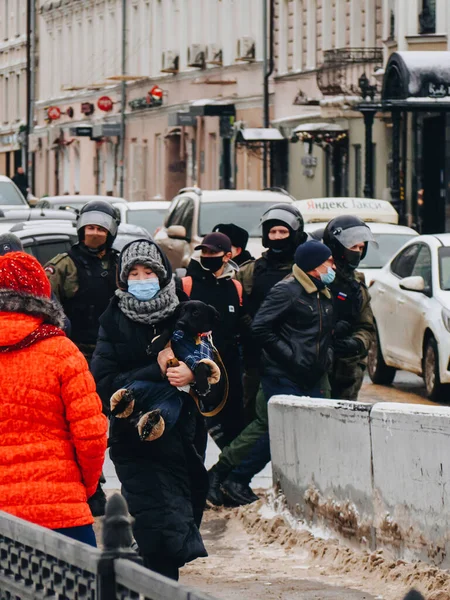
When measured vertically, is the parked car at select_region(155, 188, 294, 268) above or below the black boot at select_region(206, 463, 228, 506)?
above

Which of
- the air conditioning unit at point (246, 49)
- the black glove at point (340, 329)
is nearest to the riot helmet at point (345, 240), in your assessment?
the black glove at point (340, 329)

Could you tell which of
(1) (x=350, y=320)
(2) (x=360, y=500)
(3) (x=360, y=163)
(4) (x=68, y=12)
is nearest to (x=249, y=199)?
(1) (x=350, y=320)

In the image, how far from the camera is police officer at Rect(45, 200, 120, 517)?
36.4 feet

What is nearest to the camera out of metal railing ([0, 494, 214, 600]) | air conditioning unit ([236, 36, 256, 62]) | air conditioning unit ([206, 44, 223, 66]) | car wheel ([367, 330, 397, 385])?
metal railing ([0, 494, 214, 600])

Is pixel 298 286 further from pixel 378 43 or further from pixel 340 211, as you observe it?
pixel 378 43

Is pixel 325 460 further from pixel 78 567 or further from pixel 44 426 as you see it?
pixel 78 567

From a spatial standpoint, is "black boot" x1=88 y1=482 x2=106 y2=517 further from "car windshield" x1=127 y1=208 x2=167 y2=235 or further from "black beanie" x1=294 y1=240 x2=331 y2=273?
"car windshield" x1=127 y1=208 x2=167 y2=235

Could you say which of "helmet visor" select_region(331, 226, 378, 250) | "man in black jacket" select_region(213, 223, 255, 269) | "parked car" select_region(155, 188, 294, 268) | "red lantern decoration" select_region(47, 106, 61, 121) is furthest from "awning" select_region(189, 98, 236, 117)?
"helmet visor" select_region(331, 226, 378, 250)

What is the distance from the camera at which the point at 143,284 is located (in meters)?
7.58

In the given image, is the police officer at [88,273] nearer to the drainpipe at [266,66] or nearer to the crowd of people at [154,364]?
the crowd of people at [154,364]

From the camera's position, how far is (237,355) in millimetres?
11352

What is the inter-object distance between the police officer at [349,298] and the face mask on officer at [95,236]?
48.8 inches

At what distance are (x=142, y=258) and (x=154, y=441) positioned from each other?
2.26 feet

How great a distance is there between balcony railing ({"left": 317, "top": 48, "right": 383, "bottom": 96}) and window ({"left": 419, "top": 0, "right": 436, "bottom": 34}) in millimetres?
1910
